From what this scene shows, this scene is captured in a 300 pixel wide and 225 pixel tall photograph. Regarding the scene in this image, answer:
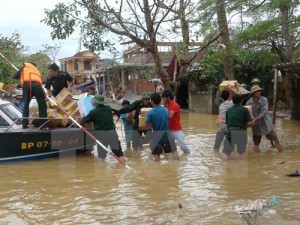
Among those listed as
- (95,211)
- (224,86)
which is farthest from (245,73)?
(95,211)

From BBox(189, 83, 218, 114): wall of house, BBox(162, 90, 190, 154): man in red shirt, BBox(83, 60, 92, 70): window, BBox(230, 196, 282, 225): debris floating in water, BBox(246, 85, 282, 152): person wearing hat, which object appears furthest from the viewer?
BBox(83, 60, 92, 70): window

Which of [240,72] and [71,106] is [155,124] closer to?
[71,106]

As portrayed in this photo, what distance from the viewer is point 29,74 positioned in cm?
932

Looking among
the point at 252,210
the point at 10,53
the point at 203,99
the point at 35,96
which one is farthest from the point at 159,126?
the point at 10,53

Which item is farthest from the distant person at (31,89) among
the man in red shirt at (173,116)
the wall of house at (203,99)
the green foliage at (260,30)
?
the wall of house at (203,99)

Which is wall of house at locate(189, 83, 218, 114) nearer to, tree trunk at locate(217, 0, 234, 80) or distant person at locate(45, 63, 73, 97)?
tree trunk at locate(217, 0, 234, 80)

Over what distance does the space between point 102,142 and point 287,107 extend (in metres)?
15.7

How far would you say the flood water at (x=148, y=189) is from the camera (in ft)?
17.7

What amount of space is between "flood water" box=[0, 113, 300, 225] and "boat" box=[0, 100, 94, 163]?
0.68 ft

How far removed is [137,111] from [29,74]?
2.82 metres

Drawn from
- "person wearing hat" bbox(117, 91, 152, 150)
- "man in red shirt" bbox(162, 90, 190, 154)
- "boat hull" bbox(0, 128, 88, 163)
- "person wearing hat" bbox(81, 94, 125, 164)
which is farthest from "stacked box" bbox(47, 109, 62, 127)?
"man in red shirt" bbox(162, 90, 190, 154)

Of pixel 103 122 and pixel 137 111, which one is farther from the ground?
pixel 137 111

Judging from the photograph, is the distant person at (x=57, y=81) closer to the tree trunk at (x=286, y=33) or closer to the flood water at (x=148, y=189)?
the flood water at (x=148, y=189)

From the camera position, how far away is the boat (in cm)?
891
